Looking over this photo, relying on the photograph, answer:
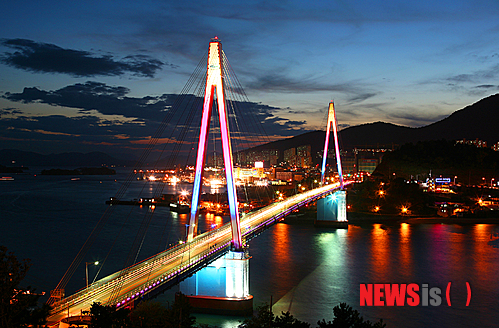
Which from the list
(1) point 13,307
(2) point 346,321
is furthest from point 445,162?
(1) point 13,307

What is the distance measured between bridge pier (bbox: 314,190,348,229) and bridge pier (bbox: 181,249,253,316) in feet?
62.8

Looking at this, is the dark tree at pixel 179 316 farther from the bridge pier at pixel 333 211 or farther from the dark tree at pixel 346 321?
the bridge pier at pixel 333 211

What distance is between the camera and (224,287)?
33.7 feet

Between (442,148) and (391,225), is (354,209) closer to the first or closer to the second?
(391,225)

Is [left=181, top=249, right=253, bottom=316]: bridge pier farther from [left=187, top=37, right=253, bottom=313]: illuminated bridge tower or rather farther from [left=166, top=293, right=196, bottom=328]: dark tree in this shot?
[left=166, top=293, right=196, bottom=328]: dark tree

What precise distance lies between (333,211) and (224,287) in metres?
19.8

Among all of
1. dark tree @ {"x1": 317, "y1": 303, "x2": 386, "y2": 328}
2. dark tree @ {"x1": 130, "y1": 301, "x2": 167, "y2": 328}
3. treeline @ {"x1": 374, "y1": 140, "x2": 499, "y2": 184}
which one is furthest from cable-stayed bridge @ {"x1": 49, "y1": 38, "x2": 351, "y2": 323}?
treeline @ {"x1": 374, "y1": 140, "x2": 499, "y2": 184}

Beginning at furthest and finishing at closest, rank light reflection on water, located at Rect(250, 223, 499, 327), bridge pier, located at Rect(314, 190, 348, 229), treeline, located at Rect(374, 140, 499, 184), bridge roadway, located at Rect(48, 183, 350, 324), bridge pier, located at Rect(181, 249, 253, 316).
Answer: treeline, located at Rect(374, 140, 499, 184) → bridge pier, located at Rect(314, 190, 348, 229) → light reflection on water, located at Rect(250, 223, 499, 327) → bridge pier, located at Rect(181, 249, 253, 316) → bridge roadway, located at Rect(48, 183, 350, 324)

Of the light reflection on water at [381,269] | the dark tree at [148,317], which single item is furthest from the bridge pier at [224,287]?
the dark tree at [148,317]

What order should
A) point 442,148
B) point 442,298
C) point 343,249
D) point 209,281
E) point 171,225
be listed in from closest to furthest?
point 209,281 < point 442,298 < point 343,249 < point 171,225 < point 442,148

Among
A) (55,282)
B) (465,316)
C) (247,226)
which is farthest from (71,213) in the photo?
(465,316)

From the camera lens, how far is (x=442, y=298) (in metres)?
12.9

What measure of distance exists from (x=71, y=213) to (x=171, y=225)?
1059cm

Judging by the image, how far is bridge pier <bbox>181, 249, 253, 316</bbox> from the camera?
10.2 meters
